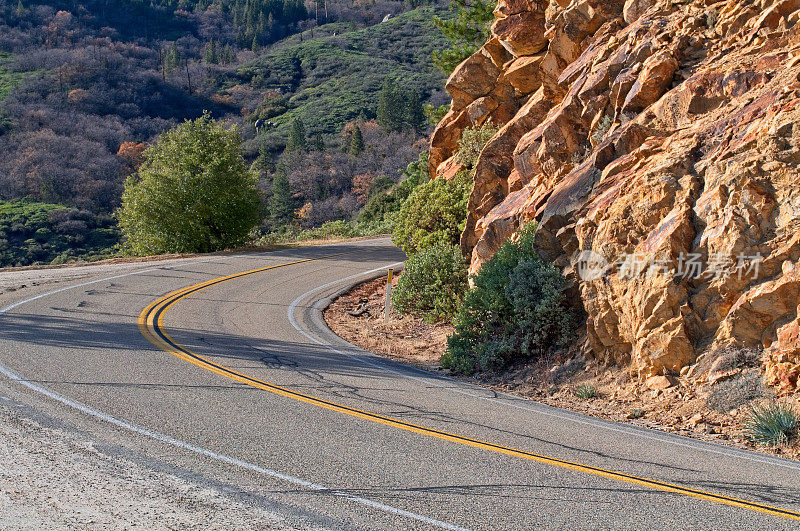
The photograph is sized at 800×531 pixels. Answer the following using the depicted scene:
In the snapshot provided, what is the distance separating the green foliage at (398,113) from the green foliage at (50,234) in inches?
1198

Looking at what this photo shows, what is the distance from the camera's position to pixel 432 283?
16828mm

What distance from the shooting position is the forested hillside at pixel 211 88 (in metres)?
62.2

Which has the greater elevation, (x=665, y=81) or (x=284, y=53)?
(x=284, y=53)

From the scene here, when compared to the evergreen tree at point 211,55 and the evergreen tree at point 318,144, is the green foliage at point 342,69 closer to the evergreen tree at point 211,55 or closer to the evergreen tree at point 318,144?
the evergreen tree at point 211,55

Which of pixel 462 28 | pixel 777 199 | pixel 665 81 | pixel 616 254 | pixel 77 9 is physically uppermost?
pixel 77 9

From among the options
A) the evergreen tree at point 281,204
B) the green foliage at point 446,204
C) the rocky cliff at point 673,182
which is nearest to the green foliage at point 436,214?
the green foliage at point 446,204

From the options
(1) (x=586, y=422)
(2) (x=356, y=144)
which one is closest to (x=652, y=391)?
(1) (x=586, y=422)

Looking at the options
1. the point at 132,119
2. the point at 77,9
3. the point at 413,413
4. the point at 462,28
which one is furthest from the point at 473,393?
the point at 77,9

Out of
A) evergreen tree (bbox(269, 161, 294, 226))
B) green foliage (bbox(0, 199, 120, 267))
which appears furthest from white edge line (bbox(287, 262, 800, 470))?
evergreen tree (bbox(269, 161, 294, 226))

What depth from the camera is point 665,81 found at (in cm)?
1194

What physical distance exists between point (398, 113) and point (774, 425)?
67940mm

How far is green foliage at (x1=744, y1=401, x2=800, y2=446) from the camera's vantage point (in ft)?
24.8

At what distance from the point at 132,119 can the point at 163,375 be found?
76.5 metres

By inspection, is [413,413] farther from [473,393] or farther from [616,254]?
[616,254]
